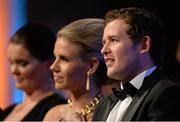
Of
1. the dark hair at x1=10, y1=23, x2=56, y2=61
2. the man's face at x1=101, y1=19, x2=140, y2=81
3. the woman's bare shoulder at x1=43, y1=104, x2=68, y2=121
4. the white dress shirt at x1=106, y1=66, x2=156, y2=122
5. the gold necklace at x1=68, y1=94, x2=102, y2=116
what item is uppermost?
the man's face at x1=101, y1=19, x2=140, y2=81

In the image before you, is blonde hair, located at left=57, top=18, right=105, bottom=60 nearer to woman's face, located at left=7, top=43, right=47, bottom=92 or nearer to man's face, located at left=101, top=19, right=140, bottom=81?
man's face, located at left=101, top=19, right=140, bottom=81

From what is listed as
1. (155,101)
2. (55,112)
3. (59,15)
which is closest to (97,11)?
(59,15)

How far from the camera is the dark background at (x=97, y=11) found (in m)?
2.86

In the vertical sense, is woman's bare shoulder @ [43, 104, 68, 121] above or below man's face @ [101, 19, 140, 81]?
below

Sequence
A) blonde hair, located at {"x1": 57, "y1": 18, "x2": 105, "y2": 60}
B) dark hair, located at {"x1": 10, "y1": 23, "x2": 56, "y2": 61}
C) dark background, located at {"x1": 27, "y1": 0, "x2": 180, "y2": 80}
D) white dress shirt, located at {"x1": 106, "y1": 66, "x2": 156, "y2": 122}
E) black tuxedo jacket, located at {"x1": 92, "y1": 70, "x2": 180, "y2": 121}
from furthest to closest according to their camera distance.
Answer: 1. dark background, located at {"x1": 27, "y1": 0, "x2": 180, "y2": 80}
2. dark hair, located at {"x1": 10, "y1": 23, "x2": 56, "y2": 61}
3. blonde hair, located at {"x1": 57, "y1": 18, "x2": 105, "y2": 60}
4. white dress shirt, located at {"x1": 106, "y1": 66, "x2": 156, "y2": 122}
5. black tuxedo jacket, located at {"x1": 92, "y1": 70, "x2": 180, "y2": 121}

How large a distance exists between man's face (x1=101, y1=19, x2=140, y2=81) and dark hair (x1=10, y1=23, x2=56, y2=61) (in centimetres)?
80

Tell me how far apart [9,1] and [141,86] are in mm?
1991

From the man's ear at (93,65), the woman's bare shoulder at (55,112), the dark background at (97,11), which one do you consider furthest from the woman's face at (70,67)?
the dark background at (97,11)

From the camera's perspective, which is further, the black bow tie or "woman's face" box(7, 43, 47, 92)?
"woman's face" box(7, 43, 47, 92)

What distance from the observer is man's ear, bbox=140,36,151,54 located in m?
1.60

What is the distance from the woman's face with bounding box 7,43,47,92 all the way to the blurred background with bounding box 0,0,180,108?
71 centimetres

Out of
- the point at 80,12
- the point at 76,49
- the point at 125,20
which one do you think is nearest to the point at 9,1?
the point at 80,12

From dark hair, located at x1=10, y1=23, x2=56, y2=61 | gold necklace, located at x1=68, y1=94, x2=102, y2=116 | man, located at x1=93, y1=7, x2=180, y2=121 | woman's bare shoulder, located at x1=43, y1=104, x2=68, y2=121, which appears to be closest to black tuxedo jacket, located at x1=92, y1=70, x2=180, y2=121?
man, located at x1=93, y1=7, x2=180, y2=121

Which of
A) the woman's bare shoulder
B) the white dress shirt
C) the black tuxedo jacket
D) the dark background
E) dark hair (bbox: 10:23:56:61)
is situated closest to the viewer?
the black tuxedo jacket
